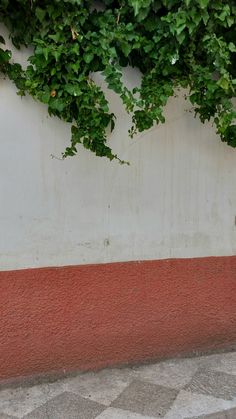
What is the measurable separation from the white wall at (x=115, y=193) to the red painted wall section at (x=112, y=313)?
127mm

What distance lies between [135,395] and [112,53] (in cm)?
242

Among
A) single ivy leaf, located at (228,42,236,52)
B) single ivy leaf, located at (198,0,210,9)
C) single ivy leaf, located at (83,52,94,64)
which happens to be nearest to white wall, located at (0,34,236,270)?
single ivy leaf, located at (83,52,94,64)

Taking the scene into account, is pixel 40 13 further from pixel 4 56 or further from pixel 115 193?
pixel 115 193

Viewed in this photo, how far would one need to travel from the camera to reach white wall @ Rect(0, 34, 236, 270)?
338 cm

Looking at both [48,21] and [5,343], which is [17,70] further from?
[5,343]

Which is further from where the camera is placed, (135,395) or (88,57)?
(135,395)

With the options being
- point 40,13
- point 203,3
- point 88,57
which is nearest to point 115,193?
point 88,57

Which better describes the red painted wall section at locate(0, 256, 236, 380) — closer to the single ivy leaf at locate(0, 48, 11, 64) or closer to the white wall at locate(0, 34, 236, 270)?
the white wall at locate(0, 34, 236, 270)

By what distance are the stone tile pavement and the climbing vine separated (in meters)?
1.76

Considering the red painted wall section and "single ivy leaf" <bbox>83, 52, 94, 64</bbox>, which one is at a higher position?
"single ivy leaf" <bbox>83, 52, 94, 64</bbox>

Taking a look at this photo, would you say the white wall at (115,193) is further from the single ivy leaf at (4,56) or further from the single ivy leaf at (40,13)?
the single ivy leaf at (40,13)

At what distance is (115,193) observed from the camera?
12.2 feet

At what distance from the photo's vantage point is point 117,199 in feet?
12.3

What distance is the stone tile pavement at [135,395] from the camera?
3174mm
